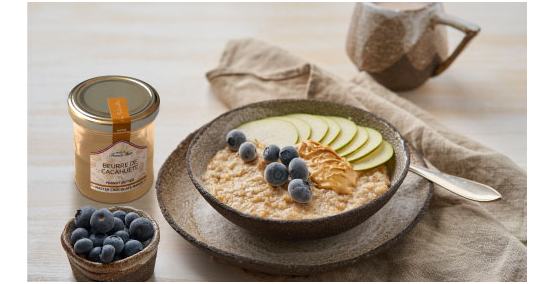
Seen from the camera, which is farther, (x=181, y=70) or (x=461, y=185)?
(x=181, y=70)

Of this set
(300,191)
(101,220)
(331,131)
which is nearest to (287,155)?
(300,191)

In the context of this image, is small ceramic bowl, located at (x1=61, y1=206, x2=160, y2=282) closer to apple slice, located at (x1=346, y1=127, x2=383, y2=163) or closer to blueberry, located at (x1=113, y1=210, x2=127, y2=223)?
blueberry, located at (x1=113, y1=210, x2=127, y2=223)

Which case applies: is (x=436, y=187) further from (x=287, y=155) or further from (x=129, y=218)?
(x=129, y=218)

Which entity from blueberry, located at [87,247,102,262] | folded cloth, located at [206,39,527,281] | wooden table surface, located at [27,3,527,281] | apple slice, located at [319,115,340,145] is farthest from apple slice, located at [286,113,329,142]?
blueberry, located at [87,247,102,262]

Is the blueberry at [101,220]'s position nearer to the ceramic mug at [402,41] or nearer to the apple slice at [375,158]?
the apple slice at [375,158]

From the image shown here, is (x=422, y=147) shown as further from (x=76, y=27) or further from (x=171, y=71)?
(x=76, y=27)

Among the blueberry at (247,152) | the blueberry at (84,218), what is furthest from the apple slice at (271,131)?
the blueberry at (84,218)

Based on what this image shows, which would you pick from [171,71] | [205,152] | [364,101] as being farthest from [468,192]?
[171,71]
